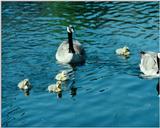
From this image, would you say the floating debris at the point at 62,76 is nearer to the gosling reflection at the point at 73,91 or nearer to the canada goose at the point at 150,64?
the gosling reflection at the point at 73,91

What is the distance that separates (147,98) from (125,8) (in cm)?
1342

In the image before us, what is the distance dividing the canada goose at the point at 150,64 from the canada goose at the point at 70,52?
346 centimetres

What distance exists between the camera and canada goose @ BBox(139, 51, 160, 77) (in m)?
24.6

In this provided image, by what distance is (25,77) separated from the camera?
963 inches

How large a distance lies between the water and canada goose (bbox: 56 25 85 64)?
444 millimetres

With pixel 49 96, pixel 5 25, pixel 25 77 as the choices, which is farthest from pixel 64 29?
pixel 49 96

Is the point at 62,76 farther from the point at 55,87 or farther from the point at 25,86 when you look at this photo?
the point at 25,86

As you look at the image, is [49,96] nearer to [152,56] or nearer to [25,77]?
[25,77]

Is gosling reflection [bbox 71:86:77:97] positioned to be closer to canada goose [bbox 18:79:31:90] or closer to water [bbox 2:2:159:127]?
water [bbox 2:2:159:127]

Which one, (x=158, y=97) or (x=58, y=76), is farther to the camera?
(x=58, y=76)

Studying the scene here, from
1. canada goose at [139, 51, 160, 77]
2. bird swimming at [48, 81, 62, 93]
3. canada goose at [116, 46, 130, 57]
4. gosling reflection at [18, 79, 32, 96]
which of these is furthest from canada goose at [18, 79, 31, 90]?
canada goose at [116, 46, 130, 57]

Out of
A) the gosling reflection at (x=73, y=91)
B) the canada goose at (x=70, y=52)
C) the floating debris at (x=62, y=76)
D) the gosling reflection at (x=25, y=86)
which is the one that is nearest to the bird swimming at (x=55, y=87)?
the gosling reflection at (x=73, y=91)

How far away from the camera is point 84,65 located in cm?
2628

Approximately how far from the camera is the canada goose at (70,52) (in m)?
26.9
